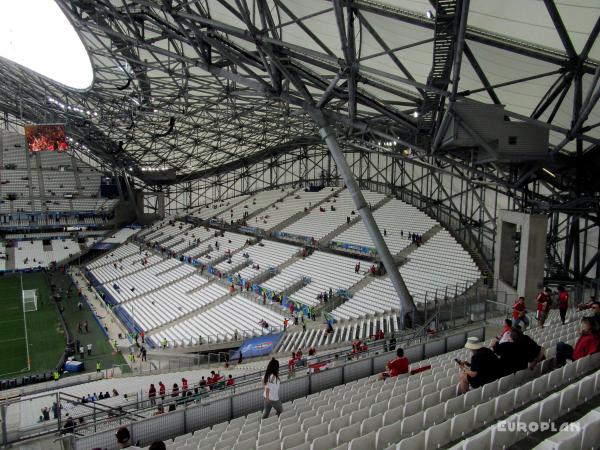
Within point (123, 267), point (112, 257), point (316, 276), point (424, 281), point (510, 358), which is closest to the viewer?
point (510, 358)

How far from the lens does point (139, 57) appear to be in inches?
924


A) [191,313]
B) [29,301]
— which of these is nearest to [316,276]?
[191,313]

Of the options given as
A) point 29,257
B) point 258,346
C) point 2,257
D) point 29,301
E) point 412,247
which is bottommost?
point 29,301

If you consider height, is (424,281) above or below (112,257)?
above

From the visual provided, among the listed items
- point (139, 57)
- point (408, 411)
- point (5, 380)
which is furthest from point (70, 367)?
point (408, 411)

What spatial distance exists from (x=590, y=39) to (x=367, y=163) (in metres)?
38.6

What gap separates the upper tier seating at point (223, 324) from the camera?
79.7 ft

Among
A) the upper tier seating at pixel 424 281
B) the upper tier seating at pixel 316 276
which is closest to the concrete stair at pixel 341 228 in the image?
the upper tier seating at pixel 316 276

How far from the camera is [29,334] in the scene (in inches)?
1064

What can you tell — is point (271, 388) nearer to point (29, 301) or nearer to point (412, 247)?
point (412, 247)

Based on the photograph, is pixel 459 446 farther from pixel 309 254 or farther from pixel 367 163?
pixel 367 163

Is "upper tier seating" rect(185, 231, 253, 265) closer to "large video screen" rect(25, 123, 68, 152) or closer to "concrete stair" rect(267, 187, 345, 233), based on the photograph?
"concrete stair" rect(267, 187, 345, 233)

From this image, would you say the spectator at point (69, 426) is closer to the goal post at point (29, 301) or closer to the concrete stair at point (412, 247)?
the concrete stair at point (412, 247)

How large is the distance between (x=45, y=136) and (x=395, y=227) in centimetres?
2526
